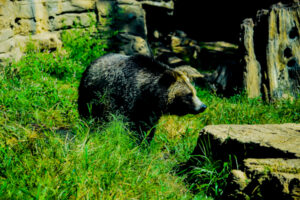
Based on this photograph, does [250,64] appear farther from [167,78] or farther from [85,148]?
[85,148]

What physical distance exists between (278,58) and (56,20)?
496 centimetres

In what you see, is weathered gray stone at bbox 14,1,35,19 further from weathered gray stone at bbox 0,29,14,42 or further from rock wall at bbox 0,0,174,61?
weathered gray stone at bbox 0,29,14,42

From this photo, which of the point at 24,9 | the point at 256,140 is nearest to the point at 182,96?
the point at 256,140

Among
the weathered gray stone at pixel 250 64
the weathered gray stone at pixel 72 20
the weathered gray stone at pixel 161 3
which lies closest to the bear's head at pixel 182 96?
the weathered gray stone at pixel 250 64

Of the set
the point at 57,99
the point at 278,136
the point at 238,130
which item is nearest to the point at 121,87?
the point at 57,99

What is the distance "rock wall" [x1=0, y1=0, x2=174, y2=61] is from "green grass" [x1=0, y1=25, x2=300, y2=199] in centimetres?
49

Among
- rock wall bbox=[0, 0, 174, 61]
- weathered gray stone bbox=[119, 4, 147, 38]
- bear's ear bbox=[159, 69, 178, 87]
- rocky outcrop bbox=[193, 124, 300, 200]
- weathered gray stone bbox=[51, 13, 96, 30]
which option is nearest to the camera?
rocky outcrop bbox=[193, 124, 300, 200]

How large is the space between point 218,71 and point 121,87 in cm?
282

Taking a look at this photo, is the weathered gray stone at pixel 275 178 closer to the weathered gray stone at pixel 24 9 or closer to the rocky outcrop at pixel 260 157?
the rocky outcrop at pixel 260 157

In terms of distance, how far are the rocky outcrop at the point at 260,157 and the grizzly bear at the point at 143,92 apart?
0.86 metres

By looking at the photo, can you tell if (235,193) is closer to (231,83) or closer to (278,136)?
(278,136)

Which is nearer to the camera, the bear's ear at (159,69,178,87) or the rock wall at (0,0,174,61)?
the bear's ear at (159,69,178,87)

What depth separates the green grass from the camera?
243 cm

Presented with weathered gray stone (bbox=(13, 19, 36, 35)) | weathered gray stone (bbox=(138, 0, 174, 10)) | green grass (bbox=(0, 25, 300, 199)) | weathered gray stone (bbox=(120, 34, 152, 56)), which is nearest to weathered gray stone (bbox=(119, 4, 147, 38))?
weathered gray stone (bbox=(120, 34, 152, 56))
